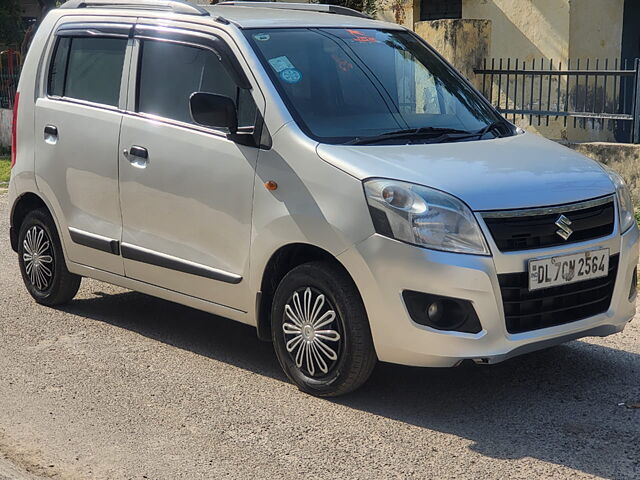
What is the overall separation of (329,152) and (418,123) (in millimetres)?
762

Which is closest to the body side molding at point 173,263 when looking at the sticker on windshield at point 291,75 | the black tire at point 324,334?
the black tire at point 324,334

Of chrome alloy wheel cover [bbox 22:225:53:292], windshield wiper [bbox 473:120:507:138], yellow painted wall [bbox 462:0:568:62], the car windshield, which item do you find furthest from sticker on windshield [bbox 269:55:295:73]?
yellow painted wall [bbox 462:0:568:62]

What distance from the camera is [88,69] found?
689 centimetres

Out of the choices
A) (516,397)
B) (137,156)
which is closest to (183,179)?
(137,156)

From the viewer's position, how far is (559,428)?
506cm

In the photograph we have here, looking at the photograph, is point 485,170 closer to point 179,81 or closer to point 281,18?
point 281,18

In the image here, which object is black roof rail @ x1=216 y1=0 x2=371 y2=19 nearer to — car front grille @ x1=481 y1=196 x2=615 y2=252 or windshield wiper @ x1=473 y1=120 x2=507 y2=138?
windshield wiper @ x1=473 y1=120 x2=507 y2=138

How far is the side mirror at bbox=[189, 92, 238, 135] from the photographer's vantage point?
5.62 meters

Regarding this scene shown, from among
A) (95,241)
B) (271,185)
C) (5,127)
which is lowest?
(5,127)

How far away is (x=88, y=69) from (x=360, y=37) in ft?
5.87

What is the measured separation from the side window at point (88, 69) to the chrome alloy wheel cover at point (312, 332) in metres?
1.96

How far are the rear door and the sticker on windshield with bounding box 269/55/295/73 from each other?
114 cm

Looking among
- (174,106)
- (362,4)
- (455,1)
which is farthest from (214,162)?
(455,1)

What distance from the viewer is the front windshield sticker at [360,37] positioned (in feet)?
20.7
